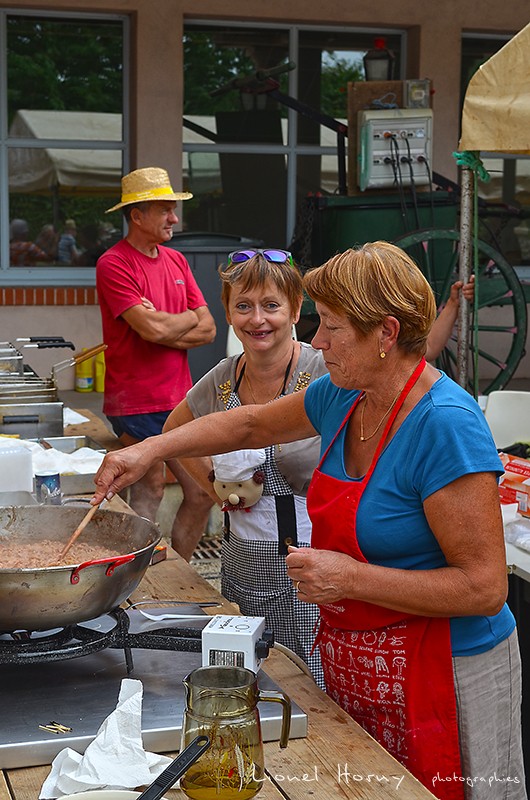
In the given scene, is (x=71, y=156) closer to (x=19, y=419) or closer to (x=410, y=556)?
(x=19, y=419)

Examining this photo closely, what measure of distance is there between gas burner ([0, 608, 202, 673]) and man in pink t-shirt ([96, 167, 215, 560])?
2.81 metres

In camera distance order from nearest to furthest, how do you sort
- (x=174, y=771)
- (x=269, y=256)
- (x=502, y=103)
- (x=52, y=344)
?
(x=174, y=771)
(x=269, y=256)
(x=502, y=103)
(x=52, y=344)

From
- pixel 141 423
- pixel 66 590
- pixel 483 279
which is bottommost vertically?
pixel 141 423

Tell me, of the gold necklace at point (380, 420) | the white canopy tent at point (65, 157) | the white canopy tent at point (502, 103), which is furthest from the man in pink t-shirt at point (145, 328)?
the white canopy tent at point (65, 157)

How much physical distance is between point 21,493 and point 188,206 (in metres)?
6.39

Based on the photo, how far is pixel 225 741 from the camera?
1521 millimetres

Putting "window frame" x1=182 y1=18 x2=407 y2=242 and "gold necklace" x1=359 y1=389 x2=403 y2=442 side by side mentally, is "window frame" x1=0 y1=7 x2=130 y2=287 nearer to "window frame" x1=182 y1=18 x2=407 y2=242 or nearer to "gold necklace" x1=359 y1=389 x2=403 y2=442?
"window frame" x1=182 y1=18 x2=407 y2=242

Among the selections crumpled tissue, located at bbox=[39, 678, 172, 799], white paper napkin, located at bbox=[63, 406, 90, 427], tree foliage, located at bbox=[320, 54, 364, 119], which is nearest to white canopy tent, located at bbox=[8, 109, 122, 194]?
tree foliage, located at bbox=[320, 54, 364, 119]

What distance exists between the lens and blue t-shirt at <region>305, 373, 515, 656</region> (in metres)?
1.90

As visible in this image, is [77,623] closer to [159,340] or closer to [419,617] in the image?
[419,617]

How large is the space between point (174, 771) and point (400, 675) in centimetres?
67

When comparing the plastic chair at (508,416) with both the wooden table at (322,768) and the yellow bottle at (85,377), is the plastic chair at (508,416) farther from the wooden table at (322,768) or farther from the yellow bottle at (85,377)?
the yellow bottle at (85,377)

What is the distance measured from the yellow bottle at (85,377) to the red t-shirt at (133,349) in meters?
3.82

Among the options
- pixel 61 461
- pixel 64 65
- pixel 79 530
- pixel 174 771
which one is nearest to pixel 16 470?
pixel 61 461
